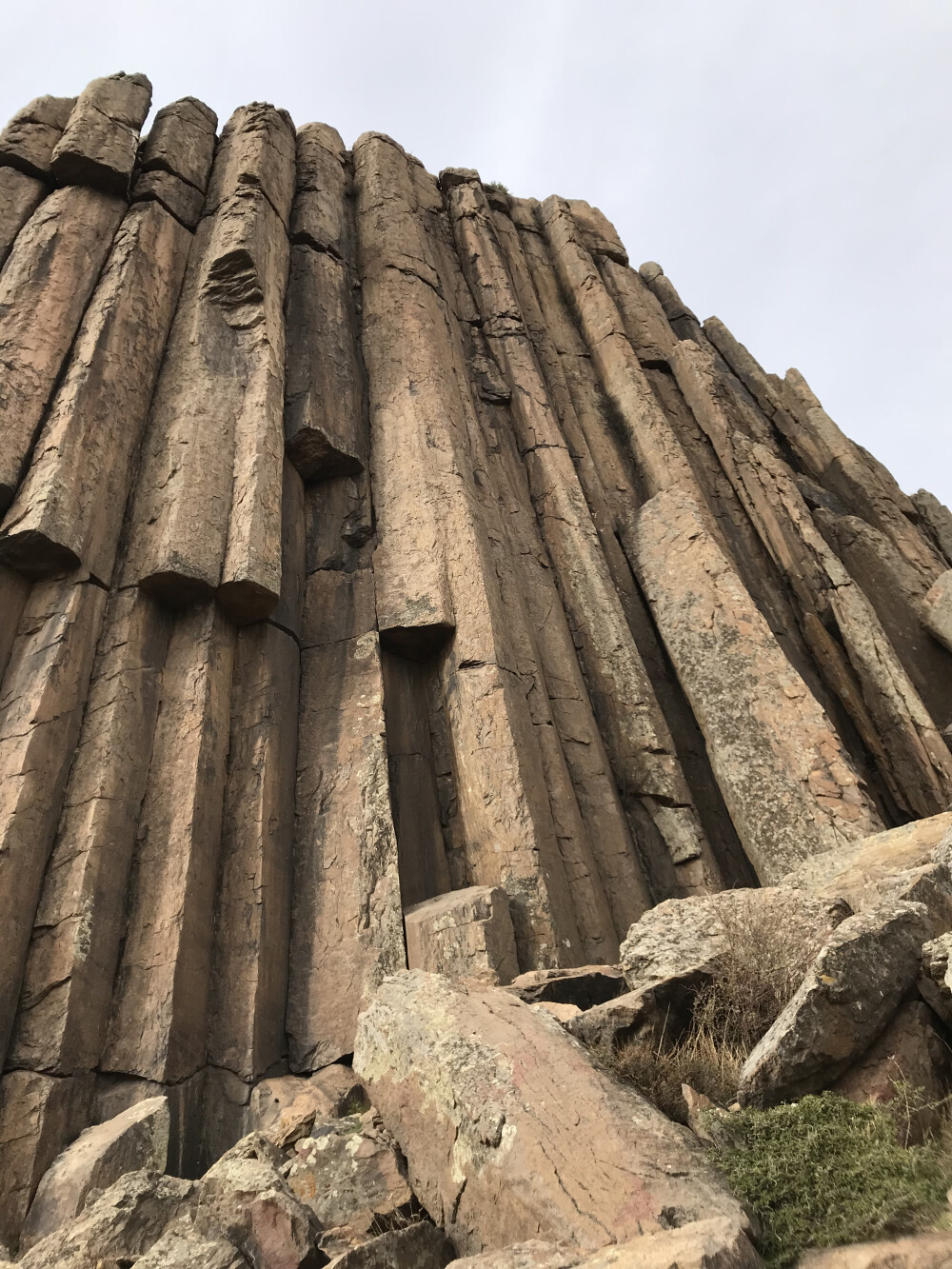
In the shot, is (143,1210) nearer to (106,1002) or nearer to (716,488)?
(106,1002)

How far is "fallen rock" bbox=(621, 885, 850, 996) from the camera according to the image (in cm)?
376

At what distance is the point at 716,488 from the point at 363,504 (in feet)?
15.5

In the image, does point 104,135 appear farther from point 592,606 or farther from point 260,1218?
point 260,1218

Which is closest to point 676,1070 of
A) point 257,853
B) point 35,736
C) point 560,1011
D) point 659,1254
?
point 560,1011

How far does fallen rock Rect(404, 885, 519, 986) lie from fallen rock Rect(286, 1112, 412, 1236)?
1579 mm

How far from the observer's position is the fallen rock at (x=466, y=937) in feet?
16.0

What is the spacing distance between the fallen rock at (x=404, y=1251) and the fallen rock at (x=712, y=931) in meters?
1.42

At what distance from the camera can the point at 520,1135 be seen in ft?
8.89

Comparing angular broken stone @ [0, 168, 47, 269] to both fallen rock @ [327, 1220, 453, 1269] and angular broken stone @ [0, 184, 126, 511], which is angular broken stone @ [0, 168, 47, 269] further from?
fallen rock @ [327, 1220, 453, 1269]

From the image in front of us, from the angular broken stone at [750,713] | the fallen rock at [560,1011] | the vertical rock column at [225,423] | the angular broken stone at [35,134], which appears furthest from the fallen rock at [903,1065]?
the angular broken stone at [35,134]

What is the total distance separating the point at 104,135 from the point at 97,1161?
1083 centimetres

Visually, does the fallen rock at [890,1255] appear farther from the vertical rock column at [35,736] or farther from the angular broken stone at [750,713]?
the vertical rock column at [35,736]

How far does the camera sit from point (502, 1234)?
2.54 meters

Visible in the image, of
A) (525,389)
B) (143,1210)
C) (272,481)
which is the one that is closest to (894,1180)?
(143,1210)
